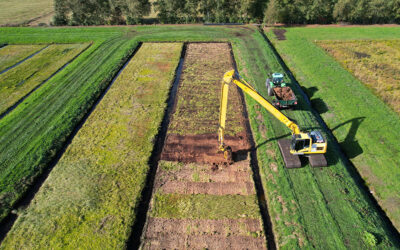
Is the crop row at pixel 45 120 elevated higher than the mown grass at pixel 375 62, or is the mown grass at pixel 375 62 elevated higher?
the mown grass at pixel 375 62

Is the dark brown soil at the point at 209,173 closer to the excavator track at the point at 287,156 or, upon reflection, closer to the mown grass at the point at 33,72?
the excavator track at the point at 287,156

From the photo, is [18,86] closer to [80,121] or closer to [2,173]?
[80,121]

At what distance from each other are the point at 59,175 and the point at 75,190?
2.56m

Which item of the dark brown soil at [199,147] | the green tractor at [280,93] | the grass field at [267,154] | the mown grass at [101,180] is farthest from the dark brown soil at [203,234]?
the green tractor at [280,93]

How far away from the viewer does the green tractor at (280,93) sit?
1029 inches

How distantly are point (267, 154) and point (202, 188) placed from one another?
266 inches

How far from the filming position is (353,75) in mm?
33438

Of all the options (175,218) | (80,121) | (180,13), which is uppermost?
(180,13)

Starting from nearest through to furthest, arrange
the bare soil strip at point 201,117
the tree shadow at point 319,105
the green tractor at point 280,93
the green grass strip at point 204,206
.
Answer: the green grass strip at point 204,206 → the bare soil strip at point 201,117 → the green tractor at point 280,93 → the tree shadow at point 319,105

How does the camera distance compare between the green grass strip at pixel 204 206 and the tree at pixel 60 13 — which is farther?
the tree at pixel 60 13

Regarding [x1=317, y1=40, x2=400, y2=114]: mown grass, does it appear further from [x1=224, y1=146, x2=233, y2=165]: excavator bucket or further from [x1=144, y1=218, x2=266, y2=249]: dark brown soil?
[x1=144, y1=218, x2=266, y2=249]: dark brown soil

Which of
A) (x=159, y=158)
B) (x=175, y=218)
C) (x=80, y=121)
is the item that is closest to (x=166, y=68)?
(x=80, y=121)

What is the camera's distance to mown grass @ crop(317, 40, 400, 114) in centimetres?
2992

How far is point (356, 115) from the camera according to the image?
84.4 ft
